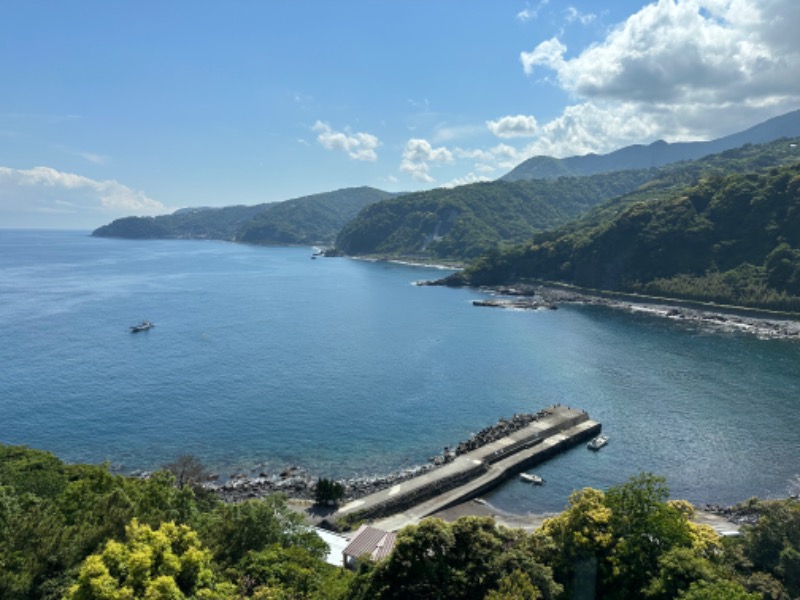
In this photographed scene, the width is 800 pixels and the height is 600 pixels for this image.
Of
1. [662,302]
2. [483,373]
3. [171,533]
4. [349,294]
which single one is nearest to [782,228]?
[662,302]

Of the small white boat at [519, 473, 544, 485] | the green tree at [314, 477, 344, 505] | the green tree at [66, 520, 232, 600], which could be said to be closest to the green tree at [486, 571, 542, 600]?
the green tree at [66, 520, 232, 600]

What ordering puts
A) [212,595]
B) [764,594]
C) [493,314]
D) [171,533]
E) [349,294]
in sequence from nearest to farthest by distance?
1. [212,595]
2. [171,533]
3. [764,594]
4. [493,314]
5. [349,294]

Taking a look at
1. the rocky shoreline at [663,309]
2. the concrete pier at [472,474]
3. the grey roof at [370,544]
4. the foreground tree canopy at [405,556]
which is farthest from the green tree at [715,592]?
the rocky shoreline at [663,309]

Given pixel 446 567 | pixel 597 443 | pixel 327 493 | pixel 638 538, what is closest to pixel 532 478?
pixel 597 443

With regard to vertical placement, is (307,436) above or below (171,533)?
below

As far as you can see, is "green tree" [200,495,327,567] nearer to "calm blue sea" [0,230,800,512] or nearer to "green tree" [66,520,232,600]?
"green tree" [66,520,232,600]

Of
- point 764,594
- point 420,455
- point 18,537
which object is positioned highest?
point 18,537

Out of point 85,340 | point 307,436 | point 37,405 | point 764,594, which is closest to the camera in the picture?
point 764,594

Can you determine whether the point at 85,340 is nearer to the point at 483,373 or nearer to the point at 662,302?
the point at 483,373
